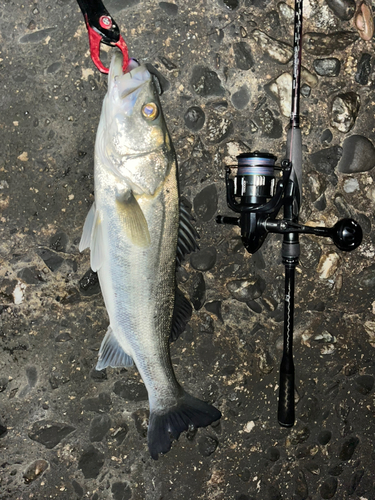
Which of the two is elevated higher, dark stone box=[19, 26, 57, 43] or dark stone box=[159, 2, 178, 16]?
dark stone box=[159, 2, 178, 16]

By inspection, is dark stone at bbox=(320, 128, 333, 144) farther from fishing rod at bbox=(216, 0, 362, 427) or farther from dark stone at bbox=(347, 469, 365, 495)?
dark stone at bbox=(347, 469, 365, 495)

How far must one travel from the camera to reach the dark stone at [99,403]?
2.39 metres

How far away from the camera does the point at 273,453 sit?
258cm

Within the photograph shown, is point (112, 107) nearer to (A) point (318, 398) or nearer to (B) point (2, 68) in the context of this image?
(B) point (2, 68)

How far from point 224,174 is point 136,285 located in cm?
86

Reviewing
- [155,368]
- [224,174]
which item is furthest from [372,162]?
[155,368]

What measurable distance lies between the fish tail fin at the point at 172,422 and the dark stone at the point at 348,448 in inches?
43.4

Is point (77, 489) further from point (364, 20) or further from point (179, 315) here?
point (364, 20)

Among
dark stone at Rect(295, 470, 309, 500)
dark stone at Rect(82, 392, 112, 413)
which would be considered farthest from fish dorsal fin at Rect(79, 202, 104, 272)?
dark stone at Rect(295, 470, 309, 500)

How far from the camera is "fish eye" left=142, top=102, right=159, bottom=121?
1804mm

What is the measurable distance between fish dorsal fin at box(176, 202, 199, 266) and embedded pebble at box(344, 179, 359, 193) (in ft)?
3.37

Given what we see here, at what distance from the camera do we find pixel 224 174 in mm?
2344

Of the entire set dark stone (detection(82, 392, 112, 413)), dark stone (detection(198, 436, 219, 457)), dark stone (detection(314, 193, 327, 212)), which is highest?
dark stone (detection(314, 193, 327, 212))

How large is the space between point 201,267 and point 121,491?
56.7 inches
